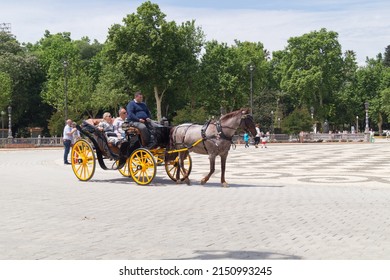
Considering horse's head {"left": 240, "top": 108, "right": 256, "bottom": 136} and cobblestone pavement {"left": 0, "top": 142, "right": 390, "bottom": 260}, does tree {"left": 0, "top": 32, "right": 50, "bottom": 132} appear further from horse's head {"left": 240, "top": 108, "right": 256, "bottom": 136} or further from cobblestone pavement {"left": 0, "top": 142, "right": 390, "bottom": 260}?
cobblestone pavement {"left": 0, "top": 142, "right": 390, "bottom": 260}

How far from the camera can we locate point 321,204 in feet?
32.4

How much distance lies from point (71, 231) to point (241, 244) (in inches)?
93.8

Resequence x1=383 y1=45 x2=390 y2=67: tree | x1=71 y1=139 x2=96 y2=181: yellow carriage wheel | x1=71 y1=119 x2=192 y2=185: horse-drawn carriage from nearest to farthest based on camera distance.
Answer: x1=71 y1=119 x2=192 y2=185: horse-drawn carriage < x1=71 y1=139 x2=96 y2=181: yellow carriage wheel < x1=383 y1=45 x2=390 y2=67: tree

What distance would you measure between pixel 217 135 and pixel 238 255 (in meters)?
7.49

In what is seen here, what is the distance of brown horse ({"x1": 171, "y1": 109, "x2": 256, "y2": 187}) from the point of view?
13.0m

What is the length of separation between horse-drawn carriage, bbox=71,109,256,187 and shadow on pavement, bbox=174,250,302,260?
272 inches

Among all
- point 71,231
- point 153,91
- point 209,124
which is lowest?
point 71,231

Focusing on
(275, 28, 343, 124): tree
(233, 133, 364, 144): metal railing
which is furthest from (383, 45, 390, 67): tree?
(233, 133, 364, 144): metal railing

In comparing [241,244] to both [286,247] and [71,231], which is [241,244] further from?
[71,231]

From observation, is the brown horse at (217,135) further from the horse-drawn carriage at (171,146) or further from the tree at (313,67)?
the tree at (313,67)

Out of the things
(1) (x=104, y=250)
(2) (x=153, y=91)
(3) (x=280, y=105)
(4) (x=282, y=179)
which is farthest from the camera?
(3) (x=280, y=105)

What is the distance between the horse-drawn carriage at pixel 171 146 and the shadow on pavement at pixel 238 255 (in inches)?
272
